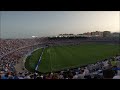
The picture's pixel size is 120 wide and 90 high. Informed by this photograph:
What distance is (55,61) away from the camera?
1369 cm

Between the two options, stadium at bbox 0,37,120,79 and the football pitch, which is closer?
stadium at bbox 0,37,120,79

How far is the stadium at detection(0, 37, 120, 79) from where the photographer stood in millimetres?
5137

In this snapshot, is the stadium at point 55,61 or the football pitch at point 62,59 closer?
the stadium at point 55,61

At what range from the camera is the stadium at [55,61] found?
16.9 ft

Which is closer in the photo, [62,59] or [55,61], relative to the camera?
[55,61]
